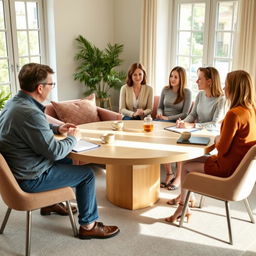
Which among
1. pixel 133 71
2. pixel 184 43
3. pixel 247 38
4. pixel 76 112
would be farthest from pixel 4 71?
pixel 247 38

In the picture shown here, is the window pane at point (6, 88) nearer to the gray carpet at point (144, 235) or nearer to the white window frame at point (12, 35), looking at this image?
the white window frame at point (12, 35)

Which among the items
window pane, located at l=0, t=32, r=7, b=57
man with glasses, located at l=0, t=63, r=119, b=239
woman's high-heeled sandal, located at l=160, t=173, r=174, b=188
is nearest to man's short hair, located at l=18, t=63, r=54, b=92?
man with glasses, located at l=0, t=63, r=119, b=239

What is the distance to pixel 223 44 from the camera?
4.89 metres

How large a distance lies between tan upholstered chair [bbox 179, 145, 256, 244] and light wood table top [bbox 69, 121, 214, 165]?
195mm

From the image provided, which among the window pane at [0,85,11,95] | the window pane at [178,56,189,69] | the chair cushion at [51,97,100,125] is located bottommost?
the chair cushion at [51,97,100,125]

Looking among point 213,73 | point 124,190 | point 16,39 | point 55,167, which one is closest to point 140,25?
point 16,39

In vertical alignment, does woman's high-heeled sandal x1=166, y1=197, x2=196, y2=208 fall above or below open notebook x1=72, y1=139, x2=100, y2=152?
below

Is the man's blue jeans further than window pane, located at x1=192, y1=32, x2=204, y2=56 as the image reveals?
No

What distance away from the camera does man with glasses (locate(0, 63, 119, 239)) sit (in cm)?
247

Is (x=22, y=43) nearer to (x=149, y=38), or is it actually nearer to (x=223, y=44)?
(x=149, y=38)

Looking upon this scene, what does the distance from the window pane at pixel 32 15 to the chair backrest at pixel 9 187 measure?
3.32 m

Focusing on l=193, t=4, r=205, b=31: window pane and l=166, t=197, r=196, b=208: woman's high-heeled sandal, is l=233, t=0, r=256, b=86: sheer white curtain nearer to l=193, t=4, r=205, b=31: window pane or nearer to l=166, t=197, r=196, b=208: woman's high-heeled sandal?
l=193, t=4, r=205, b=31: window pane

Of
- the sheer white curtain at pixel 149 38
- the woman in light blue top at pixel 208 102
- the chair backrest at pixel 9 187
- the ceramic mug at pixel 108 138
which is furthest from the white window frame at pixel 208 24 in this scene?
the chair backrest at pixel 9 187

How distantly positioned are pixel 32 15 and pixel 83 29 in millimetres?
781
